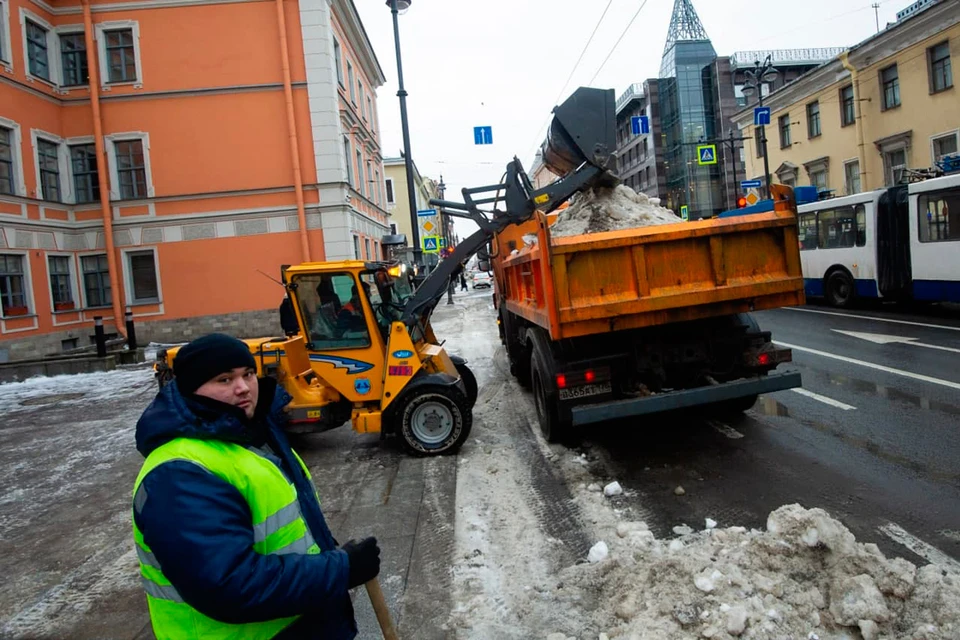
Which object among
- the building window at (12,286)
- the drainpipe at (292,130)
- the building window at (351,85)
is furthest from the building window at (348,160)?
the building window at (12,286)

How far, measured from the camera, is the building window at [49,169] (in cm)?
1839

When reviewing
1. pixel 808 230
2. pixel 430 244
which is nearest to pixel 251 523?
pixel 808 230

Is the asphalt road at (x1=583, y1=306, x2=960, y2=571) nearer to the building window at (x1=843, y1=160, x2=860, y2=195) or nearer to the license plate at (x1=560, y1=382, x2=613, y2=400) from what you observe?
the license plate at (x1=560, y1=382, x2=613, y2=400)

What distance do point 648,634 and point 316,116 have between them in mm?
19486

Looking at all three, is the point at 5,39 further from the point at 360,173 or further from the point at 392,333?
the point at 392,333

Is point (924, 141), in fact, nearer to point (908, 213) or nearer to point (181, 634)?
point (908, 213)

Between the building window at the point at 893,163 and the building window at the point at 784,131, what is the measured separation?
741cm

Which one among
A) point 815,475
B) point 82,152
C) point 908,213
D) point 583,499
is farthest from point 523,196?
point 82,152

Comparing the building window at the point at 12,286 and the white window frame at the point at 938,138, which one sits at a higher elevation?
the white window frame at the point at 938,138

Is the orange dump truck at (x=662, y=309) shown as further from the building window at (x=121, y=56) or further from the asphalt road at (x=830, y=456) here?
the building window at (x=121, y=56)

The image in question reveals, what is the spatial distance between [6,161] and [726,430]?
19038 mm

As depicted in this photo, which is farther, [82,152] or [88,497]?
[82,152]

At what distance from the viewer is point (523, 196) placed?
657 cm

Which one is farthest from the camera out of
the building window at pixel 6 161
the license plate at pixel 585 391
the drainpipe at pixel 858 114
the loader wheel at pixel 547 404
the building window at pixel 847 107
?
the building window at pixel 847 107
